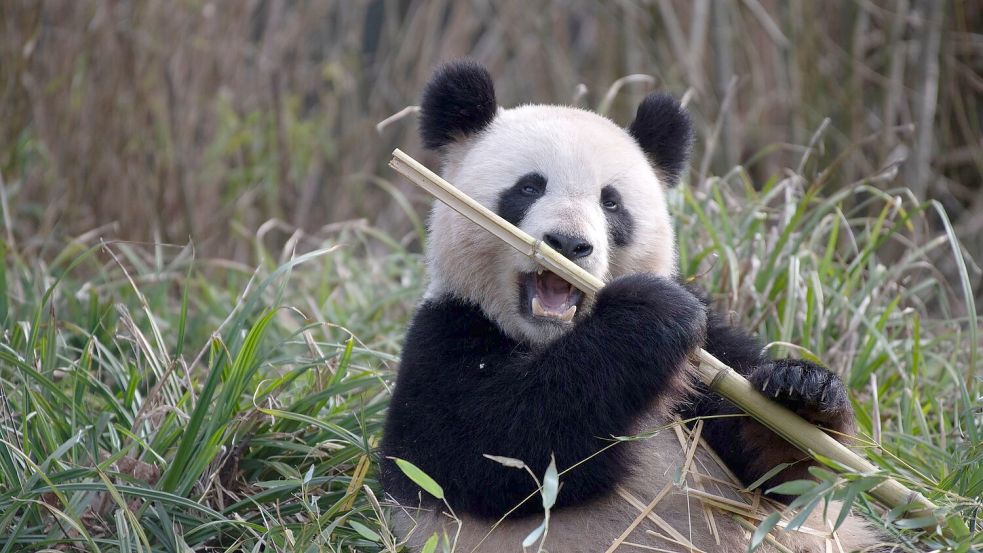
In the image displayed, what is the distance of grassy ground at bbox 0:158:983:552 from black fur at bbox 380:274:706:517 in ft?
1.03

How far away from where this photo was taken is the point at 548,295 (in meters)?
3.33

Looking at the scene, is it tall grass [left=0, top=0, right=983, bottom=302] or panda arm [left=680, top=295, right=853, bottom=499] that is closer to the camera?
panda arm [left=680, top=295, right=853, bottom=499]

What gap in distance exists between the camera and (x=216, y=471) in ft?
11.6

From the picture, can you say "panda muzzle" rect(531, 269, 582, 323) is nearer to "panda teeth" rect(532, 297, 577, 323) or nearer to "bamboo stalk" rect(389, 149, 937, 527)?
"panda teeth" rect(532, 297, 577, 323)

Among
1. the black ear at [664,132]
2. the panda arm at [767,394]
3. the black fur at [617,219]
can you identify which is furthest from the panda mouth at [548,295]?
the black ear at [664,132]

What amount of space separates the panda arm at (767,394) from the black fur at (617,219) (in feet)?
1.11

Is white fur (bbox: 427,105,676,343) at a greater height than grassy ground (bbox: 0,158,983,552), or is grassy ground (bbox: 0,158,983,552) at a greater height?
white fur (bbox: 427,105,676,343)

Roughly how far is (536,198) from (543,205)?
0.11m

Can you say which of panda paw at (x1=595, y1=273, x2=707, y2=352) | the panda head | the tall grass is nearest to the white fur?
the panda head

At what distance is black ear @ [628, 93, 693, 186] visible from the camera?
154 inches

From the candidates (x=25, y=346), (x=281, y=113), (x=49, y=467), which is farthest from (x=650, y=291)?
(x=281, y=113)

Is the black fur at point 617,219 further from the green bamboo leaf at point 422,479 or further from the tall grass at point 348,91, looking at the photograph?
the tall grass at point 348,91

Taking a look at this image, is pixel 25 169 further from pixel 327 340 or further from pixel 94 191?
pixel 327 340

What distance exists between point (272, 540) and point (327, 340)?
1.88 metres
